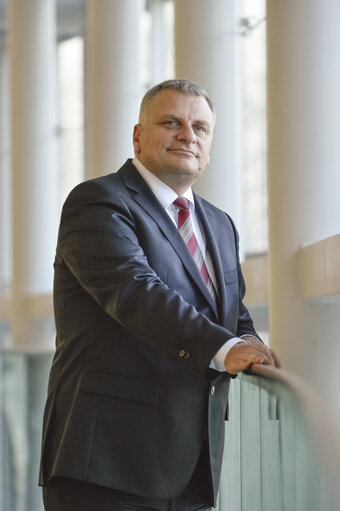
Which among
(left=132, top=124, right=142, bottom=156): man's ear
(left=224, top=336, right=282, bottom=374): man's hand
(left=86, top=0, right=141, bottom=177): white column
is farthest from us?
(left=86, top=0, right=141, bottom=177): white column

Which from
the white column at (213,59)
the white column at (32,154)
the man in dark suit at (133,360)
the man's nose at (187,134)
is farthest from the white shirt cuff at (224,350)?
the white column at (32,154)

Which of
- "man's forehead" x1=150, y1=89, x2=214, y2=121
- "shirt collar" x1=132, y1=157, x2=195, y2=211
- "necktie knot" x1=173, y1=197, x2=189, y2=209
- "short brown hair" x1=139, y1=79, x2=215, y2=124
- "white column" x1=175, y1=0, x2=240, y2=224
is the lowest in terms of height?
"necktie knot" x1=173, y1=197, x2=189, y2=209

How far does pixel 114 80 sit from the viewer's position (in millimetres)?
12359

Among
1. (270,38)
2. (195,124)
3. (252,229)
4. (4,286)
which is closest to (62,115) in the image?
(4,286)

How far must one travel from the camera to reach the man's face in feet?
12.6

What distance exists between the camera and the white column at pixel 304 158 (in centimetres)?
730

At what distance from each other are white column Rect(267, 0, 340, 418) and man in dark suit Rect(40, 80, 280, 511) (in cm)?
361

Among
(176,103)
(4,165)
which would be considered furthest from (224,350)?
(4,165)

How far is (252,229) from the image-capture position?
13.7 meters

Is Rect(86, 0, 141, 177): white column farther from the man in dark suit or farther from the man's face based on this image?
the man in dark suit

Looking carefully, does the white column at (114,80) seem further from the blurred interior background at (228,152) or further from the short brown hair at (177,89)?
the short brown hair at (177,89)

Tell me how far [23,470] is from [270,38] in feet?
11.2

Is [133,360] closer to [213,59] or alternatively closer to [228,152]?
[213,59]

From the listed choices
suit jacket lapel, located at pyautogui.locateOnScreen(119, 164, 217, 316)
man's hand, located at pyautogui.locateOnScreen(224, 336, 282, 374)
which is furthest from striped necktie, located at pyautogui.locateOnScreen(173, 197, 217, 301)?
man's hand, located at pyautogui.locateOnScreen(224, 336, 282, 374)
